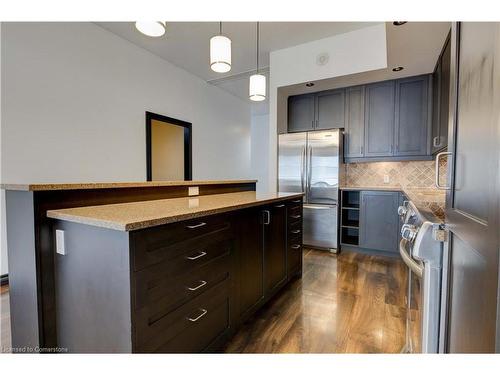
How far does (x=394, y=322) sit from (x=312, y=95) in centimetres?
340

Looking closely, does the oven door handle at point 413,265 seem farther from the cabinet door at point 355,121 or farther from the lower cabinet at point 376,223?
the cabinet door at point 355,121

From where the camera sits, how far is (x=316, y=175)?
3.67 metres

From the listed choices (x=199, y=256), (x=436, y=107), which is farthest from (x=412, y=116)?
(x=199, y=256)

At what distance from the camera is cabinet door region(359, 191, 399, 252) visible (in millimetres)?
3361

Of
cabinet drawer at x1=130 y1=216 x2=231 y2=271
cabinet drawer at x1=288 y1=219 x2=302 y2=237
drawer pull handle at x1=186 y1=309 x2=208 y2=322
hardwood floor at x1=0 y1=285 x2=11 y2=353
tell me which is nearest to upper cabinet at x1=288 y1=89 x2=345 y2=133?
cabinet drawer at x1=288 y1=219 x2=302 y2=237

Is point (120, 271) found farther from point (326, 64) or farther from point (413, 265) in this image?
point (326, 64)

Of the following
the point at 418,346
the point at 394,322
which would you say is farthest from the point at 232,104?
the point at 418,346

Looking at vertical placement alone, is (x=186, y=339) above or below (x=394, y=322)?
above

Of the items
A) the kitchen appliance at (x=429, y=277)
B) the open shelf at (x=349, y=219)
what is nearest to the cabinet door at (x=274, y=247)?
the kitchen appliance at (x=429, y=277)

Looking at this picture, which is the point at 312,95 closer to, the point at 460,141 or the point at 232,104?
the point at 232,104

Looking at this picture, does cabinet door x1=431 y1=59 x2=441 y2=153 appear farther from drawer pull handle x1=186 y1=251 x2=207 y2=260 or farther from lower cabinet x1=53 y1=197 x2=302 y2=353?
drawer pull handle x1=186 y1=251 x2=207 y2=260

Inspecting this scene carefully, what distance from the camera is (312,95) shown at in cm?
411

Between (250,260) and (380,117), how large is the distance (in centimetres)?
317
